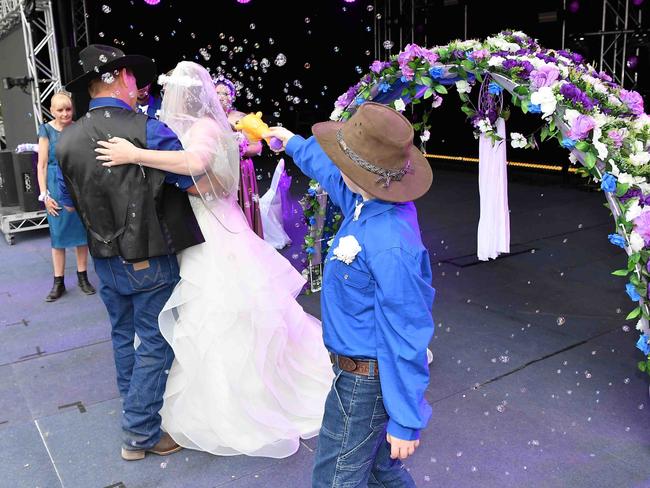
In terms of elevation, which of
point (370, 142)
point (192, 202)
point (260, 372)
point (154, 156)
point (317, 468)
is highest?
point (370, 142)

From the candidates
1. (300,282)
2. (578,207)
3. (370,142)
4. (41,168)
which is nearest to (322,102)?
(578,207)

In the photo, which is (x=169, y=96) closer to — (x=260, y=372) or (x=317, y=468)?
(x=260, y=372)

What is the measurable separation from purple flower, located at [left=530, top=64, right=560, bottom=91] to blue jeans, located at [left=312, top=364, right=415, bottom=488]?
1.99m

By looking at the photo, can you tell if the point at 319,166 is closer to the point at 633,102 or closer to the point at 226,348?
the point at 226,348

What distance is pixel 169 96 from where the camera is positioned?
300 centimetres

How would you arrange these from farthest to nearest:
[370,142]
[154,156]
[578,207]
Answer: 1. [578,207]
2. [154,156]
3. [370,142]

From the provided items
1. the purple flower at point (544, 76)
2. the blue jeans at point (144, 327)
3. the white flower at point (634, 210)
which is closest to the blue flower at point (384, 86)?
the purple flower at point (544, 76)

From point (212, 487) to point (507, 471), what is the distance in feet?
4.62

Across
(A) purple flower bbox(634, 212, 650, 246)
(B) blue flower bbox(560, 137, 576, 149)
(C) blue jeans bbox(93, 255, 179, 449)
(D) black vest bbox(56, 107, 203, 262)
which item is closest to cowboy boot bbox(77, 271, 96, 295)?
(C) blue jeans bbox(93, 255, 179, 449)


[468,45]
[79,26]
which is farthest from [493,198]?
[79,26]

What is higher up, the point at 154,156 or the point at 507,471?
the point at 154,156

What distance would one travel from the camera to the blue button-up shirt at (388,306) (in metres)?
1.81

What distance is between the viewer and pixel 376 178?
1876 mm

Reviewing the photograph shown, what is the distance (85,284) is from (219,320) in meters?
3.40
